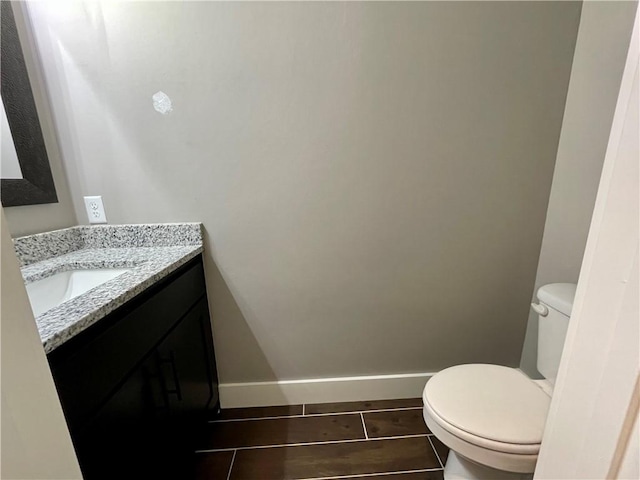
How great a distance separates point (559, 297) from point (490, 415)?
51cm

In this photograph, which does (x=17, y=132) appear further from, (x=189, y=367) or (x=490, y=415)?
(x=490, y=415)

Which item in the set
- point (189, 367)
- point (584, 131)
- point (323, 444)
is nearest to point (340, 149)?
point (584, 131)

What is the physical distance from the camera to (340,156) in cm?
128

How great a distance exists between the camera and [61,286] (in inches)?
41.6

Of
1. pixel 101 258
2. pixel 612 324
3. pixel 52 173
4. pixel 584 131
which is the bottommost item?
pixel 101 258

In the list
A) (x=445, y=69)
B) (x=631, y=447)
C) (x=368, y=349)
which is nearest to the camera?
(x=631, y=447)

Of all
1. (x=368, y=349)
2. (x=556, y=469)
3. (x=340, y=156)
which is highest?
(x=340, y=156)

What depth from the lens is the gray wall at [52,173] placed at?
1.06 meters

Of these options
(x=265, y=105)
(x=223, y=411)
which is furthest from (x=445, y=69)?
(x=223, y=411)

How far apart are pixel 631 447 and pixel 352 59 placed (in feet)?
4.36

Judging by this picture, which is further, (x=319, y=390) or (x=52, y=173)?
(x=319, y=390)

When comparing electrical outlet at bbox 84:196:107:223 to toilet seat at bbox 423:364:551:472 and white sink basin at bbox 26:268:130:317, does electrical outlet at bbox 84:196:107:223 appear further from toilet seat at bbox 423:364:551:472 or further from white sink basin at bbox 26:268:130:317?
toilet seat at bbox 423:364:551:472

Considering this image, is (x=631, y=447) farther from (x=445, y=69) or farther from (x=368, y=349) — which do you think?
(x=445, y=69)

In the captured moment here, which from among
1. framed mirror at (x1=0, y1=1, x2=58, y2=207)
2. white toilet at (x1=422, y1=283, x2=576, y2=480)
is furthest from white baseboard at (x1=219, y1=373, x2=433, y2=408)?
framed mirror at (x1=0, y1=1, x2=58, y2=207)
